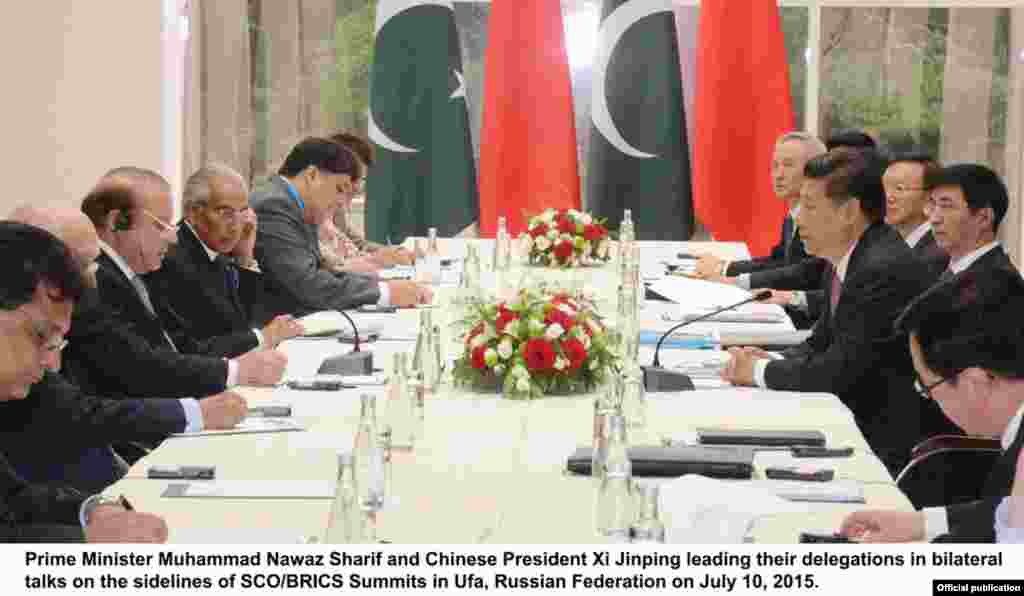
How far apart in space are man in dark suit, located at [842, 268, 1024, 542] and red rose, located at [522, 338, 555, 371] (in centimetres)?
107

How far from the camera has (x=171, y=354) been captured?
4.35 metres

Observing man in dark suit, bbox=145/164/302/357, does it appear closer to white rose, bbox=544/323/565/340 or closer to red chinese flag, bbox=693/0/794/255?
white rose, bbox=544/323/565/340

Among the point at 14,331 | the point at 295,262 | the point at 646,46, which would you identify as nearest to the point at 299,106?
the point at 646,46

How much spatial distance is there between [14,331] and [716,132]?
681 cm

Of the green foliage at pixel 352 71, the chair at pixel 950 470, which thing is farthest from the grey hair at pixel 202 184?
the green foliage at pixel 352 71

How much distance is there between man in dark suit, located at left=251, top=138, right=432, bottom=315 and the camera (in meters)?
6.02

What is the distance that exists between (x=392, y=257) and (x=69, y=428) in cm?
389

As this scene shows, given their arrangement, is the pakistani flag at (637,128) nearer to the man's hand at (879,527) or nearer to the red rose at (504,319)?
the red rose at (504,319)

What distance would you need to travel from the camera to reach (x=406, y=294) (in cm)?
597

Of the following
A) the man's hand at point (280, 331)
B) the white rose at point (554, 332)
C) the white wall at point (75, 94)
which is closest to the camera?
the white rose at point (554, 332)

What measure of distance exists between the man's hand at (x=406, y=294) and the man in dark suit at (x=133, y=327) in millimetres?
1424

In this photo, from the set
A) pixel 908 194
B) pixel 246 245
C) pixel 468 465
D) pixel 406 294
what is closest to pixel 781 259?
pixel 908 194

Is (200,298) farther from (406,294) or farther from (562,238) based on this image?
(562,238)

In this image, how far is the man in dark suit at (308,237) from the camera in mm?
6023
